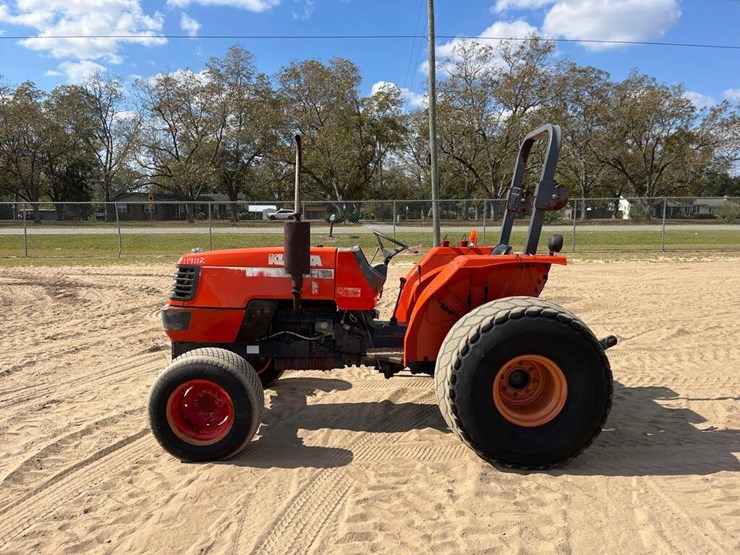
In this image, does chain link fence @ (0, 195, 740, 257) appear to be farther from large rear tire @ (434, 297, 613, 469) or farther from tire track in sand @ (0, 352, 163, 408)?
large rear tire @ (434, 297, 613, 469)

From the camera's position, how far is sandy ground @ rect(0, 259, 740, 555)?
274 centimetres

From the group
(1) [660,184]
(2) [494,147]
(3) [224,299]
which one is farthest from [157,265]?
(1) [660,184]

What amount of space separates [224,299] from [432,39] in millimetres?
13338

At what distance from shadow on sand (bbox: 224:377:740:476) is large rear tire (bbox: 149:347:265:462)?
19 cm

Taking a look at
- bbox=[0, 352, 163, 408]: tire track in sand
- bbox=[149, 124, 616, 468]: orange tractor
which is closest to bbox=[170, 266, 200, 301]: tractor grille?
bbox=[149, 124, 616, 468]: orange tractor

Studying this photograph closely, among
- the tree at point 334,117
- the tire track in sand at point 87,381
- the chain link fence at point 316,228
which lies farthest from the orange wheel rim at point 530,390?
the tree at point 334,117

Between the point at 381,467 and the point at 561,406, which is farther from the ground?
the point at 561,406

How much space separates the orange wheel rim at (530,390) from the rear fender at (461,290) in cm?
55

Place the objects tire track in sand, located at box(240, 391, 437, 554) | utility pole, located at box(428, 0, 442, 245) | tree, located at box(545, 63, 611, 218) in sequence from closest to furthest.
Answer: tire track in sand, located at box(240, 391, 437, 554) < utility pole, located at box(428, 0, 442, 245) < tree, located at box(545, 63, 611, 218)

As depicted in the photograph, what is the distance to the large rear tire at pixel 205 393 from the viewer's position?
345 centimetres

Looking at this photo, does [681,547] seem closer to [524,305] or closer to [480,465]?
[480,465]

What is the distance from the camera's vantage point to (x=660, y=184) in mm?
45531

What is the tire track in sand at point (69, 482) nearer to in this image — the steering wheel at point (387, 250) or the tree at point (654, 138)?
the steering wheel at point (387, 250)

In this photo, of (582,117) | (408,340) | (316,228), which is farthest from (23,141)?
(408,340)
